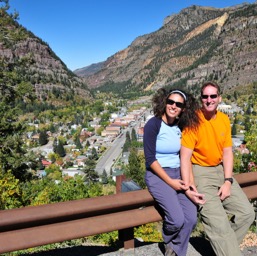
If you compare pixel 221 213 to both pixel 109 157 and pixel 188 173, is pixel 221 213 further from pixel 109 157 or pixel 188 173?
pixel 109 157

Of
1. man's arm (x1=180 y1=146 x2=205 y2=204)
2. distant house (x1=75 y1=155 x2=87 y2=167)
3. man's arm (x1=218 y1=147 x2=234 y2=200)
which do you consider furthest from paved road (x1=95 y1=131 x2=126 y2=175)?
man's arm (x1=180 y1=146 x2=205 y2=204)

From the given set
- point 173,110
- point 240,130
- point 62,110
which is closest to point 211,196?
point 173,110

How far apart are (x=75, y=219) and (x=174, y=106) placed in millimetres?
1385

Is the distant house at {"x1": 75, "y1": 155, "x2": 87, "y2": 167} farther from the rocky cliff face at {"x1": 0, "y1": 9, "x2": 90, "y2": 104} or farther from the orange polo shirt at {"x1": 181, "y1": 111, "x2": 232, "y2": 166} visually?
the orange polo shirt at {"x1": 181, "y1": 111, "x2": 232, "y2": 166}

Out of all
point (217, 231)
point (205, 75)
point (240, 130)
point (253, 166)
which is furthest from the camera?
point (205, 75)

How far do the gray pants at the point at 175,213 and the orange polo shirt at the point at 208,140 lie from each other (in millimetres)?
446

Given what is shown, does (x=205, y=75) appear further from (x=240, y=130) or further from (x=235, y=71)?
(x=240, y=130)

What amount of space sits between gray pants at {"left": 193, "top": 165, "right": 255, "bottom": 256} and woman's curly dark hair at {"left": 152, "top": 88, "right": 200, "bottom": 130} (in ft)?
1.57

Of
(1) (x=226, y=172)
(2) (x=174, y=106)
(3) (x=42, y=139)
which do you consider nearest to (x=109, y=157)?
(3) (x=42, y=139)

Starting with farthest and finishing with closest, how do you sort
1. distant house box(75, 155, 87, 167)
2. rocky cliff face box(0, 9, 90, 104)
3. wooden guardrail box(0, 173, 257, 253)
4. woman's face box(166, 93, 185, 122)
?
rocky cliff face box(0, 9, 90, 104), distant house box(75, 155, 87, 167), woman's face box(166, 93, 185, 122), wooden guardrail box(0, 173, 257, 253)

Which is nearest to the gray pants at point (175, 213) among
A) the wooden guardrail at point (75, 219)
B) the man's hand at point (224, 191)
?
the wooden guardrail at point (75, 219)

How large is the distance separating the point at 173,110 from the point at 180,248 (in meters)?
1.29

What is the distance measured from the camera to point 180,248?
3.05m

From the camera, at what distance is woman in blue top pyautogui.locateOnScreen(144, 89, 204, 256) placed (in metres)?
3.02
